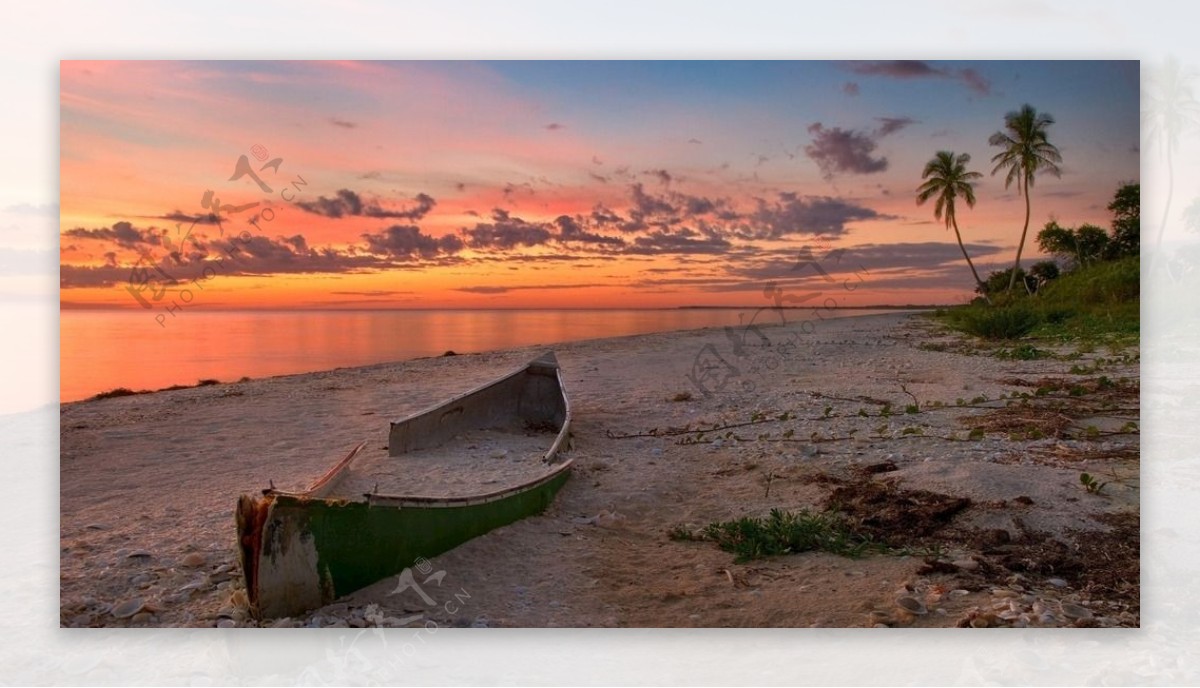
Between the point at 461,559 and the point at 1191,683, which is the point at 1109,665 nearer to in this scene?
the point at 1191,683

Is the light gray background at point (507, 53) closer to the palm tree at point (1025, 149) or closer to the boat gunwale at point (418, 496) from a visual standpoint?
the palm tree at point (1025, 149)

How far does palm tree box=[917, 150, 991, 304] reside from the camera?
5879mm

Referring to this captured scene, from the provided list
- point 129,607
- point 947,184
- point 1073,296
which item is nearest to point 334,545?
point 129,607

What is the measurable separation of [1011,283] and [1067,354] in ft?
5.90

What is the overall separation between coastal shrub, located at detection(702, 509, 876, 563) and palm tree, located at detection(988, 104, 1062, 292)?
2694 mm

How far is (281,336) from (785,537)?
4306mm

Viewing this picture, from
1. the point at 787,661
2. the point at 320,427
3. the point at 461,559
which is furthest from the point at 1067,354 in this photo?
the point at 320,427

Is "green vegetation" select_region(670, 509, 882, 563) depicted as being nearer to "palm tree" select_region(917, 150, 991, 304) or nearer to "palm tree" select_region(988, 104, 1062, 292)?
"palm tree" select_region(917, 150, 991, 304)

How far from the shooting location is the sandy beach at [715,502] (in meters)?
4.26

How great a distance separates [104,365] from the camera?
19.1 ft

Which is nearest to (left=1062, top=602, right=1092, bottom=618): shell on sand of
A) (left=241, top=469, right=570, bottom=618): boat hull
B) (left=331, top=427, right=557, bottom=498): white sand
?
(left=331, top=427, right=557, bottom=498): white sand

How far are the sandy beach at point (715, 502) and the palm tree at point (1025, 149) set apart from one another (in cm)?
185

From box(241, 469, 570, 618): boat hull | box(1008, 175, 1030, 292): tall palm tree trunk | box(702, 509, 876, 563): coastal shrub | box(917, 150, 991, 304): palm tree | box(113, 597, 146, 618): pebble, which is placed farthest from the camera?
box(917, 150, 991, 304): palm tree

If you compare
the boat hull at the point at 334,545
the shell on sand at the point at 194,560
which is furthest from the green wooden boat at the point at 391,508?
the shell on sand at the point at 194,560
